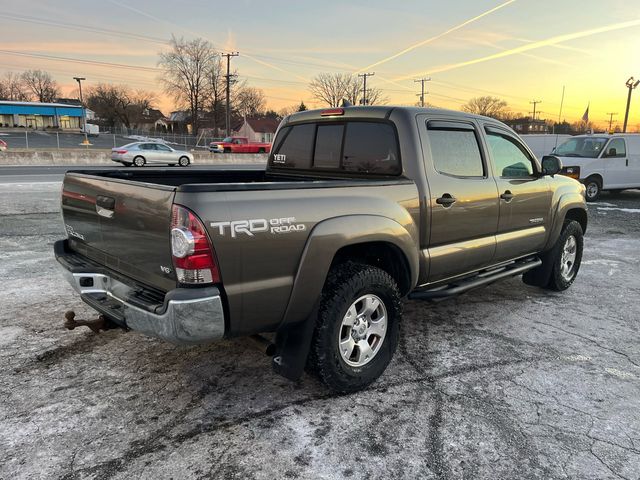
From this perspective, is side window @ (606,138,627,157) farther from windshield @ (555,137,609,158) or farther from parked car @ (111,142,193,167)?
parked car @ (111,142,193,167)

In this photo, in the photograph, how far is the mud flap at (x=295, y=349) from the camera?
9.85 feet

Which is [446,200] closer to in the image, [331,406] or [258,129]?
[331,406]

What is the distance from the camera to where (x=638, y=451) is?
2752 mm

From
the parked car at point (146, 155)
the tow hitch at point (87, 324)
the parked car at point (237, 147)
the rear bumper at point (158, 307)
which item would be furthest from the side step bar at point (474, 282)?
the parked car at point (237, 147)

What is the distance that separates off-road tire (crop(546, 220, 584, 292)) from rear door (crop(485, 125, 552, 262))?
0.43m

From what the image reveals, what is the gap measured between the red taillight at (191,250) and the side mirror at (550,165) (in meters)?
3.94

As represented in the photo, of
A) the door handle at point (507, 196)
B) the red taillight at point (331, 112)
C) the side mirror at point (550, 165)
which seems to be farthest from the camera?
the side mirror at point (550, 165)

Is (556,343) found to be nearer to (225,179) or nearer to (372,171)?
(372,171)

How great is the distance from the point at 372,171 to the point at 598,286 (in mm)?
3963

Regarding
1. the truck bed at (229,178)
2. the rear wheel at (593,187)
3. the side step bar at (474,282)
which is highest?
the truck bed at (229,178)

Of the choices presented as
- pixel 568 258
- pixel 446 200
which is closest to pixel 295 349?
pixel 446 200

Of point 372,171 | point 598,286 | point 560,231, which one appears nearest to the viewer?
point 372,171

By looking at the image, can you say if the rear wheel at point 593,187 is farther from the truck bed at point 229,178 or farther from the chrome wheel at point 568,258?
the truck bed at point 229,178

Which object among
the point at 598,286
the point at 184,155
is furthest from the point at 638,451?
the point at 184,155
